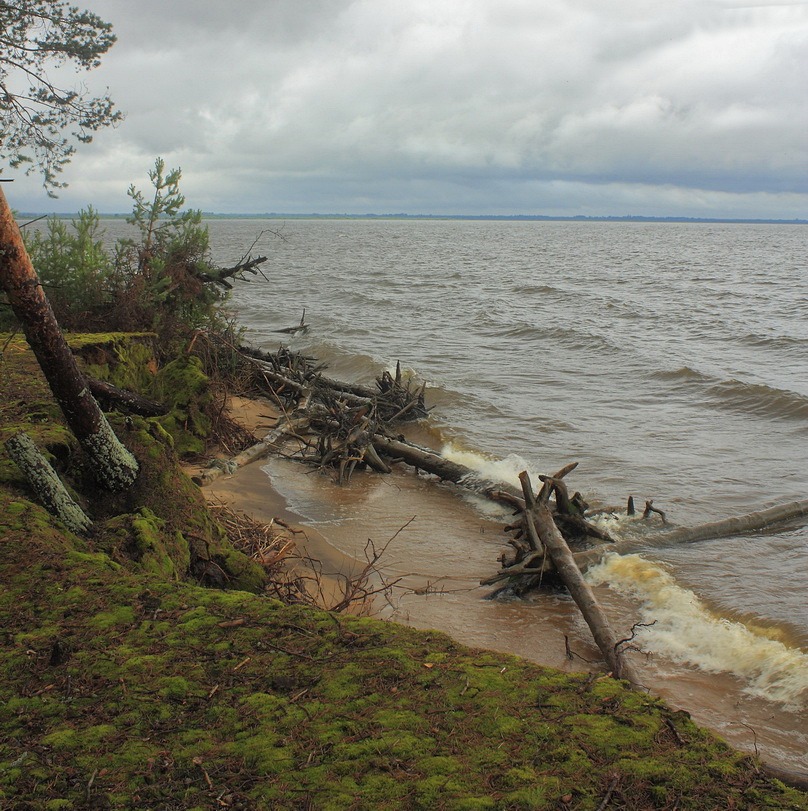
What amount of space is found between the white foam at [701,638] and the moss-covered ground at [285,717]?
10.3 ft

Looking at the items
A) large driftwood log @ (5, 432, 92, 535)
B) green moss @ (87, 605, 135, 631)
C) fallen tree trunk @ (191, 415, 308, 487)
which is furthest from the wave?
green moss @ (87, 605, 135, 631)

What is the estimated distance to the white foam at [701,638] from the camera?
18.0ft

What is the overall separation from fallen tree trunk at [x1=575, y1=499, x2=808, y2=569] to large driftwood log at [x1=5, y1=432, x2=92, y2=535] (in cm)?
464

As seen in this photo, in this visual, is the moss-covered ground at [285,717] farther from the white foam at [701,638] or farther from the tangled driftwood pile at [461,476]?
the white foam at [701,638]

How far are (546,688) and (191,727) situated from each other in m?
1.45

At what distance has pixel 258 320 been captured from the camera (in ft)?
81.5

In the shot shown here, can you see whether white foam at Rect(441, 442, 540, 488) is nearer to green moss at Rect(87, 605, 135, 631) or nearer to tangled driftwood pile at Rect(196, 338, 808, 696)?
tangled driftwood pile at Rect(196, 338, 808, 696)

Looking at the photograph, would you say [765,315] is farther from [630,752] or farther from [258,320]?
[630,752]

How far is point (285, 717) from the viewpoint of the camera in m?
2.77

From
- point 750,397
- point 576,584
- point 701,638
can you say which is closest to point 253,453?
point 576,584

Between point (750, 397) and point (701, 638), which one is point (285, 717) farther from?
point (750, 397)

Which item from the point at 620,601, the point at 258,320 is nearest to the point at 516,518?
the point at 620,601

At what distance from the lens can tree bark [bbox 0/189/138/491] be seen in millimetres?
4152

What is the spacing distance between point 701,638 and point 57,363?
5.44 metres
